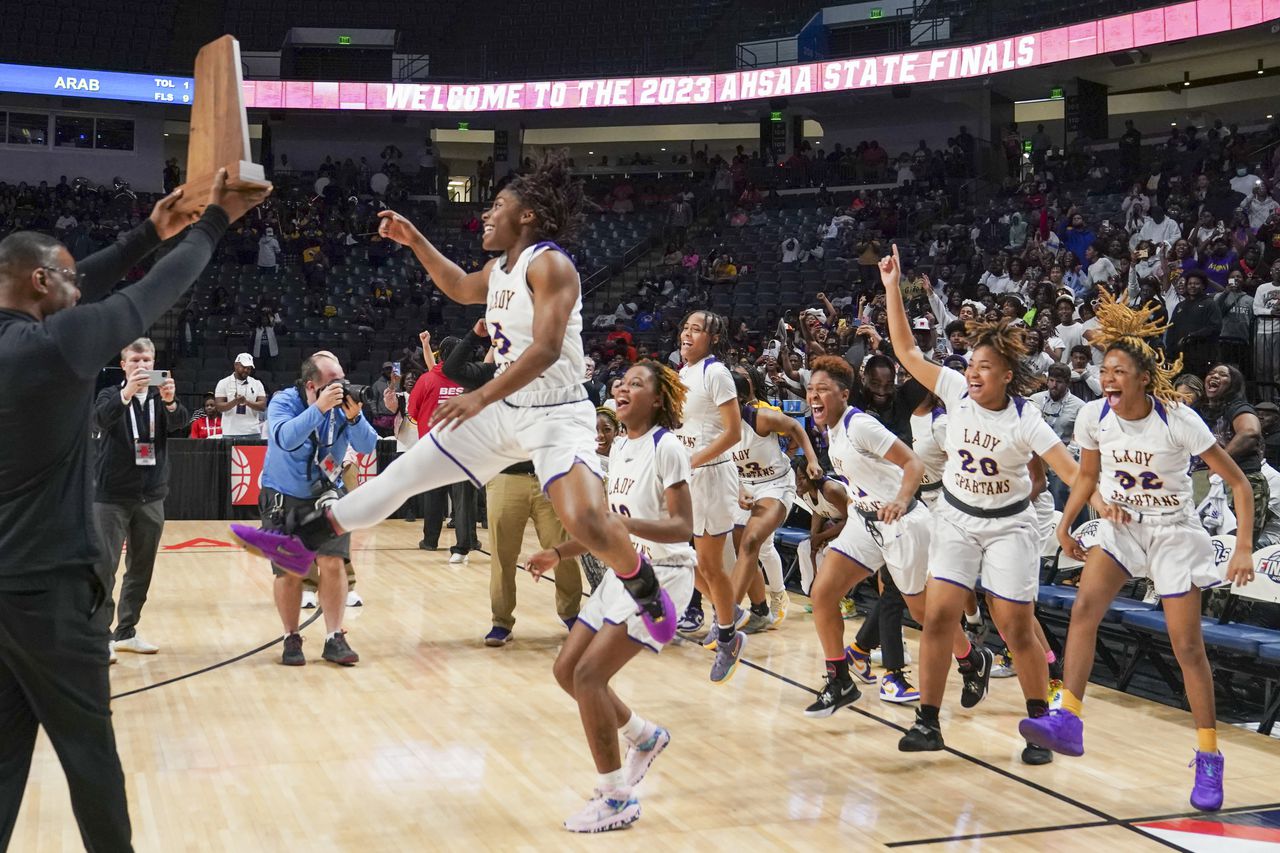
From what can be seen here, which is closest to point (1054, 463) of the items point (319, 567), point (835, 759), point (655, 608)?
point (835, 759)

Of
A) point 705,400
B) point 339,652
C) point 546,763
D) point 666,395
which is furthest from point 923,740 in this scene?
point 339,652

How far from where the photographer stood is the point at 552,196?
4.63 m

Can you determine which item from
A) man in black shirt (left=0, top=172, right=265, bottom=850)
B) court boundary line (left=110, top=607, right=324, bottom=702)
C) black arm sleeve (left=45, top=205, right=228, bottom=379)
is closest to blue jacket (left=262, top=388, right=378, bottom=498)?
court boundary line (left=110, top=607, right=324, bottom=702)

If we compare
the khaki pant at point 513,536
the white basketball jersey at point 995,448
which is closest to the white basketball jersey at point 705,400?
the khaki pant at point 513,536

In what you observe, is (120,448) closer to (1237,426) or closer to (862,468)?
(862,468)

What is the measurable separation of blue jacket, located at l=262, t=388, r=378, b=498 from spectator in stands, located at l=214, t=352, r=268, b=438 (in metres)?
7.98

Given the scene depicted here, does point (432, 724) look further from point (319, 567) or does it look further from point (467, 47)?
point (467, 47)

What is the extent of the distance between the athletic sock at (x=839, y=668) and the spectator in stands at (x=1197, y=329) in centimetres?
621

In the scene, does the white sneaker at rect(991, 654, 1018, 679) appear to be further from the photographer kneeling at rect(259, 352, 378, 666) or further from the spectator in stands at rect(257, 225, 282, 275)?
the spectator in stands at rect(257, 225, 282, 275)

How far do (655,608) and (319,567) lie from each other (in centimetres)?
351

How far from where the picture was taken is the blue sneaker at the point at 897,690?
21.8 ft

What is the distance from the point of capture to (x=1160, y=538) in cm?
530

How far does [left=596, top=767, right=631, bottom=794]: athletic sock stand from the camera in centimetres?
447

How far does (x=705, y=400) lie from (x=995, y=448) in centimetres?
245
